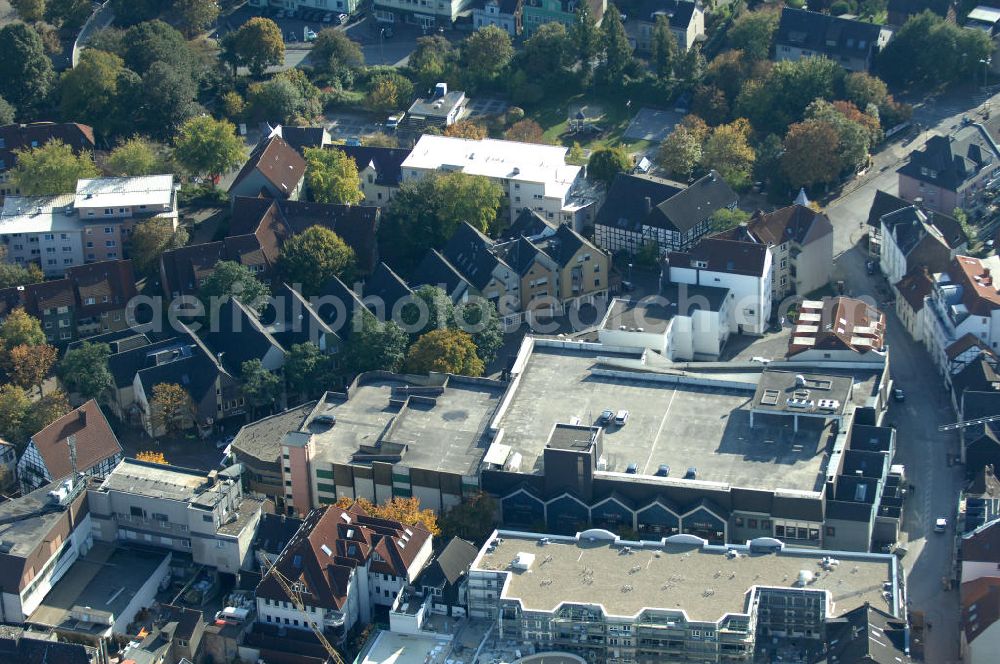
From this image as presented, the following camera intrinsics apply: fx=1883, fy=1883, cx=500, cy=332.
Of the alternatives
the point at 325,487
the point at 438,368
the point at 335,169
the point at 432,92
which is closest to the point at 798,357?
the point at 438,368

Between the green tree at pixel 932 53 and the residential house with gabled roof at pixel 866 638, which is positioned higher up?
the green tree at pixel 932 53

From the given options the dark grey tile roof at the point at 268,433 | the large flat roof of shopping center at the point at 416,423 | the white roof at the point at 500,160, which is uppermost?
the white roof at the point at 500,160

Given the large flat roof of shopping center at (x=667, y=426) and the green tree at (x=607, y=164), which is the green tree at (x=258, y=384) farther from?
the green tree at (x=607, y=164)

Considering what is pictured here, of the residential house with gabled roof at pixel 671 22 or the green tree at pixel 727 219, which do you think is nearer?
the green tree at pixel 727 219

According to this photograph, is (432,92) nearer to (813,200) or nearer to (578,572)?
(813,200)

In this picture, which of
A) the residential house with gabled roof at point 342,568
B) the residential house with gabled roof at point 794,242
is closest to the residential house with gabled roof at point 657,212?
the residential house with gabled roof at point 794,242

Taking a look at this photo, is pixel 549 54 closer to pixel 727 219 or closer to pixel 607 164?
pixel 607 164

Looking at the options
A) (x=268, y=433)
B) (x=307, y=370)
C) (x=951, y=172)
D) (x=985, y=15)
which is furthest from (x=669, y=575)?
(x=985, y=15)

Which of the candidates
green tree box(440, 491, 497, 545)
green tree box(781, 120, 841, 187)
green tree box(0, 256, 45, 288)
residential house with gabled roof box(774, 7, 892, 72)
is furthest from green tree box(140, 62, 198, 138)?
green tree box(440, 491, 497, 545)

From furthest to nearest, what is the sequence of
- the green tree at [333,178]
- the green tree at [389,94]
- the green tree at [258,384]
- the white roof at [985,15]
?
the white roof at [985,15], the green tree at [389,94], the green tree at [333,178], the green tree at [258,384]
